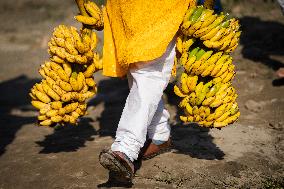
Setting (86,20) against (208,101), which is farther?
(86,20)

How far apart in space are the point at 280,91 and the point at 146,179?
2880 mm

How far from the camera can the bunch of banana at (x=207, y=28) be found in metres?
2.65

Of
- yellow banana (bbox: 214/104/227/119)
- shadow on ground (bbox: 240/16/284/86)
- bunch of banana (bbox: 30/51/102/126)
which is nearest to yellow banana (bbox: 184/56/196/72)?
yellow banana (bbox: 214/104/227/119)

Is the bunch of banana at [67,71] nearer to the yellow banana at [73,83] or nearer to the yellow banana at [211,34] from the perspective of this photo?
the yellow banana at [73,83]

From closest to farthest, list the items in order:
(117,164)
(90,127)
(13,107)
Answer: (117,164) < (90,127) < (13,107)

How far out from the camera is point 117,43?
9.48 feet

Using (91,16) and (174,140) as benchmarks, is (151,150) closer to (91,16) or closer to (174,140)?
(174,140)

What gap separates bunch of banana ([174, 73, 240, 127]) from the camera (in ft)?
8.92

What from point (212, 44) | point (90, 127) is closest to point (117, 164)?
point (212, 44)

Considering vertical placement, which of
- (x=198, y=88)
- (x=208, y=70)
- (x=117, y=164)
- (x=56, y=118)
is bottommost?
(x=117, y=164)

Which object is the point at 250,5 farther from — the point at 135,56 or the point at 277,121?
the point at 135,56

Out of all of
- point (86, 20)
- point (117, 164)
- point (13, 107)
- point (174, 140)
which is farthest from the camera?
point (13, 107)

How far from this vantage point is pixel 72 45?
2836 mm

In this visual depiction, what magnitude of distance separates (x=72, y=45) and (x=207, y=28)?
0.99 meters
